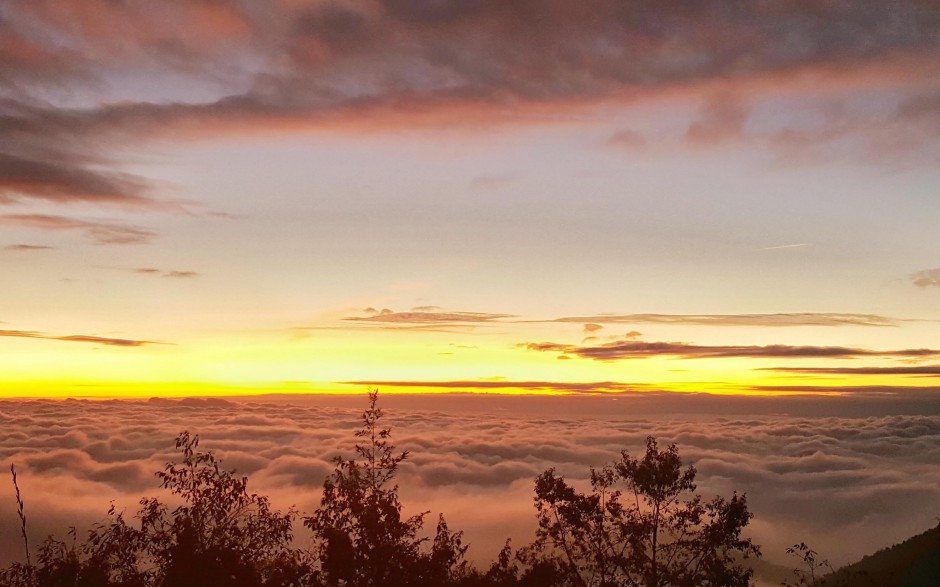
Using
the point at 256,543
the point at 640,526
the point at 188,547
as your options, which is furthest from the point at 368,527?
the point at 640,526

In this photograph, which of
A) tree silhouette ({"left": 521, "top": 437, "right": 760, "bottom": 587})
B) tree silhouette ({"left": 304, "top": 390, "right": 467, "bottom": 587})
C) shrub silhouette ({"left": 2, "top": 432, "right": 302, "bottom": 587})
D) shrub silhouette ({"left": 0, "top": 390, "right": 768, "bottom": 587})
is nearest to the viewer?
shrub silhouette ({"left": 2, "top": 432, "right": 302, "bottom": 587})

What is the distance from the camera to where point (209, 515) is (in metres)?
22.2

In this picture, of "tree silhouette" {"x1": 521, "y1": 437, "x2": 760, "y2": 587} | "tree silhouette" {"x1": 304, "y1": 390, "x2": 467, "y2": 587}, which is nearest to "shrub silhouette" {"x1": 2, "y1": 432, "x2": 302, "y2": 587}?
"tree silhouette" {"x1": 304, "y1": 390, "x2": 467, "y2": 587}

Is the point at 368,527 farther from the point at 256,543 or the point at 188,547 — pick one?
the point at 188,547

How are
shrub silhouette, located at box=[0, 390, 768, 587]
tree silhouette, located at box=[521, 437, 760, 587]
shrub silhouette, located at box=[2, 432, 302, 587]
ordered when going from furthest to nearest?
1. tree silhouette, located at box=[521, 437, 760, 587]
2. shrub silhouette, located at box=[0, 390, 768, 587]
3. shrub silhouette, located at box=[2, 432, 302, 587]

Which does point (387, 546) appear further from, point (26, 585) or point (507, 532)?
point (507, 532)

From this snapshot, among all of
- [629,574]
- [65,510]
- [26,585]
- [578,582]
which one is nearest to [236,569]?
[26,585]

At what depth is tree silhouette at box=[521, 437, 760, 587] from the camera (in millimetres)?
30594

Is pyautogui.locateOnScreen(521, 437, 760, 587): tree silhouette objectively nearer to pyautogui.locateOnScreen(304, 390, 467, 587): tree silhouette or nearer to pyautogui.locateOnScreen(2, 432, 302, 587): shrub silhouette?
pyautogui.locateOnScreen(304, 390, 467, 587): tree silhouette

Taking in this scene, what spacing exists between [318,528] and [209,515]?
10.9 ft

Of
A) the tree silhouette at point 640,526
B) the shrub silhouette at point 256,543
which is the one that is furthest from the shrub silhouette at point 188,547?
Result: the tree silhouette at point 640,526

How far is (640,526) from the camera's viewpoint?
3108cm

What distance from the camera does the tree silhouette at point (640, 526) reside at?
100 ft

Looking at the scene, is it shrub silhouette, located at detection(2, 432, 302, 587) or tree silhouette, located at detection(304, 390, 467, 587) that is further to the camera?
tree silhouette, located at detection(304, 390, 467, 587)
